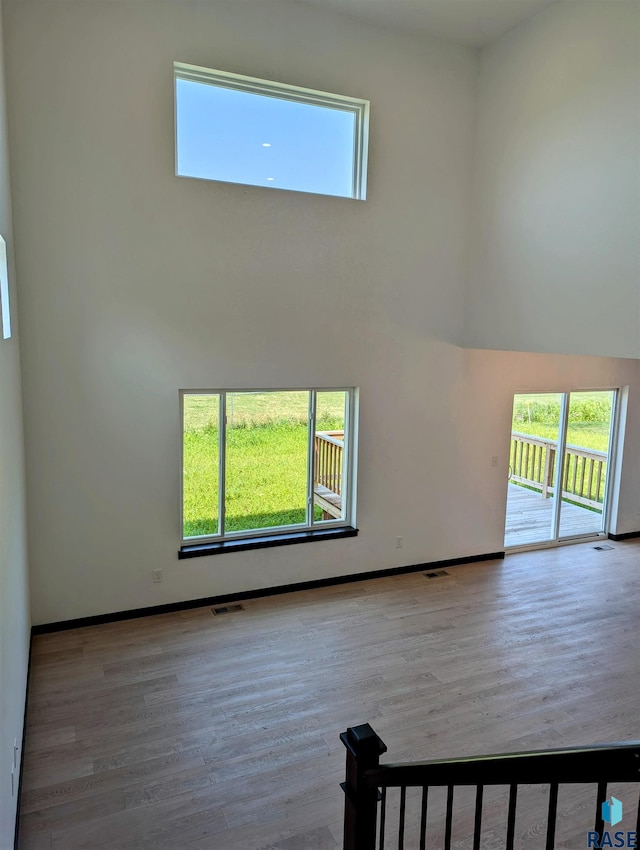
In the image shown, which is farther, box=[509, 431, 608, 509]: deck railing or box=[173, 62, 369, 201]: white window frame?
box=[509, 431, 608, 509]: deck railing

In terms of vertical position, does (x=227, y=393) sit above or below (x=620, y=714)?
above

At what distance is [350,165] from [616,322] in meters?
2.79

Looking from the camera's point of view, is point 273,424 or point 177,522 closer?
point 177,522

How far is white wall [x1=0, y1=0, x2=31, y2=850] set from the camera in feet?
7.93

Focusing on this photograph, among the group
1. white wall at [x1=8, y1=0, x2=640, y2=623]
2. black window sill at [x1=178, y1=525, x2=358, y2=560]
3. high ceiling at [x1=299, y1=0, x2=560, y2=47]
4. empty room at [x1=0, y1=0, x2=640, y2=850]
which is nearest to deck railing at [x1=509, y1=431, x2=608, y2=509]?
empty room at [x1=0, y1=0, x2=640, y2=850]

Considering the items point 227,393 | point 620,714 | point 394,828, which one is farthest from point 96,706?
point 620,714

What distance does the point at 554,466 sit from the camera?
7203 mm

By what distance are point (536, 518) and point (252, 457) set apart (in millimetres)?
4012

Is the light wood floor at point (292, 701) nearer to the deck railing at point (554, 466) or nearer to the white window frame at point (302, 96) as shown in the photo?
the deck railing at point (554, 466)

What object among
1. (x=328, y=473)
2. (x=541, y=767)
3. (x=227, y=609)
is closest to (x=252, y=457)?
(x=328, y=473)

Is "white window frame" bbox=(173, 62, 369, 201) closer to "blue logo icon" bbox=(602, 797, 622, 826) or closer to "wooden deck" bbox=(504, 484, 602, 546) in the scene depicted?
"wooden deck" bbox=(504, 484, 602, 546)

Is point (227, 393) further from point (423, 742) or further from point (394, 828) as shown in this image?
point (394, 828)

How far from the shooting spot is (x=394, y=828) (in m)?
2.95

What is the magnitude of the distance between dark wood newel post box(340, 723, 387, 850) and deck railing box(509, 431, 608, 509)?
5.50m
